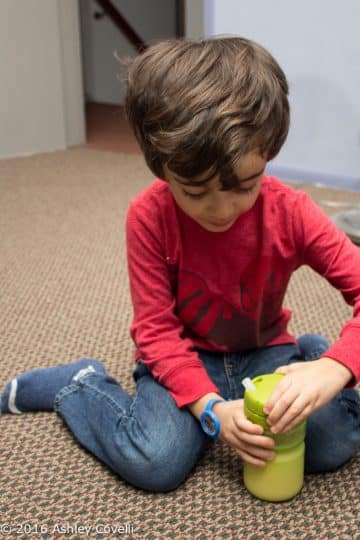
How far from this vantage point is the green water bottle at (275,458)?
25.9 inches

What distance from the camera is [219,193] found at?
0.66 metres

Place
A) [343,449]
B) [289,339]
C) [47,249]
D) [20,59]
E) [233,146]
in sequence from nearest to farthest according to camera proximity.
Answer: [233,146] → [343,449] → [289,339] → [47,249] → [20,59]

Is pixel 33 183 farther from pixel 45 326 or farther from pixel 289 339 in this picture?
pixel 289 339

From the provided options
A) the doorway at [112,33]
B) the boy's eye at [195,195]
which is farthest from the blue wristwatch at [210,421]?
the doorway at [112,33]

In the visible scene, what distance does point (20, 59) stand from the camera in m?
2.56

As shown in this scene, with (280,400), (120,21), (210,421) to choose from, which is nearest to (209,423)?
Result: (210,421)

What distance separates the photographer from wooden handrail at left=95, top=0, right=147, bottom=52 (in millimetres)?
4031

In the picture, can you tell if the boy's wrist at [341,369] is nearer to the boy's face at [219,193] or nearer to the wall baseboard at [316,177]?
the boy's face at [219,193]

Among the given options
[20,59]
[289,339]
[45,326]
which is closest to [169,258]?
[289,339]

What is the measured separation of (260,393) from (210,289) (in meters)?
0.18

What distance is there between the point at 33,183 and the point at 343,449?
168cm

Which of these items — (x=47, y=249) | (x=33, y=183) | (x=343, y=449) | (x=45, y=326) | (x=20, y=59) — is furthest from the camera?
(x=20, y=59)

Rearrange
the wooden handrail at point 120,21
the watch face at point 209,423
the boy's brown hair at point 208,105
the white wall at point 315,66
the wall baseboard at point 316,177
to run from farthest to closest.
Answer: the wooden handrail at point 120,21 → the wall baseboard at point 316,177 → the white wall at point 315,66 → the watch face at point 209,423 → the boy's brown hair at point 208,105

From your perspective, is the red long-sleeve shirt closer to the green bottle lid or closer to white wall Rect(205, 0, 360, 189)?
the green bottle lid
